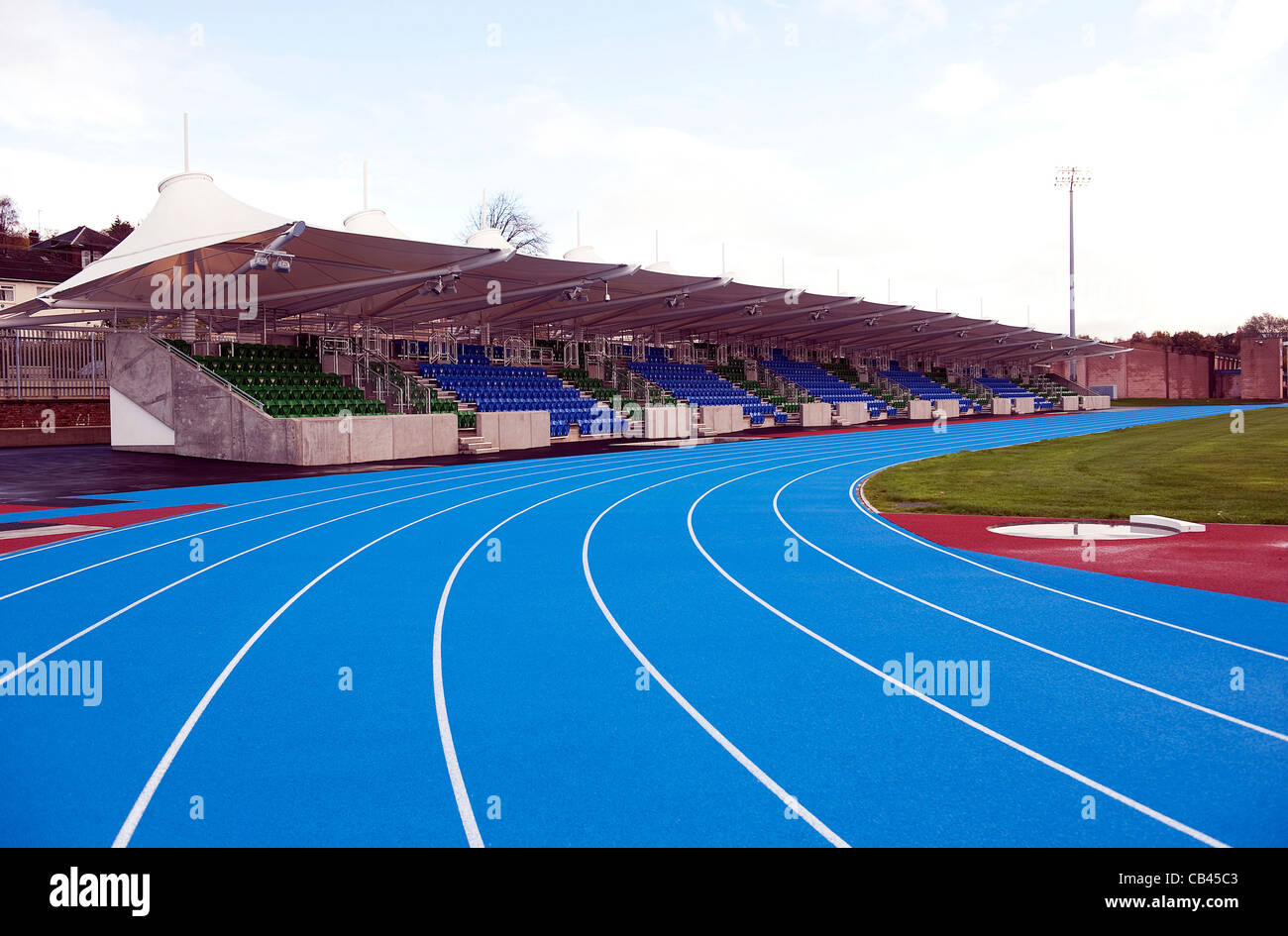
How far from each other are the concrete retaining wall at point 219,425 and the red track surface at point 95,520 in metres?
7.07

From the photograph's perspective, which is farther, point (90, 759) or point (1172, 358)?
point (1172, 358)

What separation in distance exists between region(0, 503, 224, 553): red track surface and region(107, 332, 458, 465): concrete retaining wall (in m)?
7.07

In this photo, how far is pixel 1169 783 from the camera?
12.8 feet

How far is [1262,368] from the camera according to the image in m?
69.6

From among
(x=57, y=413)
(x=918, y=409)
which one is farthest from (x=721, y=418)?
(x=57, y=413)

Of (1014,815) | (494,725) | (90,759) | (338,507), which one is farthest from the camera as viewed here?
(338,507)

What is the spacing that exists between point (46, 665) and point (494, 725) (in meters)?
3.41

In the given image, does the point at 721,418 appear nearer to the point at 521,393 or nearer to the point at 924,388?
the point at 521,393

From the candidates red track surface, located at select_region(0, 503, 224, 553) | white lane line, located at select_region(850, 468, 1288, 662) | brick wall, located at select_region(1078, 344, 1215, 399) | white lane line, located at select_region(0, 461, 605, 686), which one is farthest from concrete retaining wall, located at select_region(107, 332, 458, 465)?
brick wall, located at select_region(1078, 344, 1215, 399)

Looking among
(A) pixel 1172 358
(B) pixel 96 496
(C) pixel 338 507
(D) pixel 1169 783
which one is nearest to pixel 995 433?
(C) pixel 338 507

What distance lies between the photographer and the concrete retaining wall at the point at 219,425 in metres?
21.0

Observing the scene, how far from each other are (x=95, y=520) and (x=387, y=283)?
13594 millimetres

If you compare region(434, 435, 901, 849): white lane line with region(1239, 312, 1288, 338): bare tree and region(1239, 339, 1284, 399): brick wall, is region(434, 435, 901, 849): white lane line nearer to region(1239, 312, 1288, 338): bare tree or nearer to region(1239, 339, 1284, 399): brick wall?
region(1239, 339, 1284, 399): brick wall
